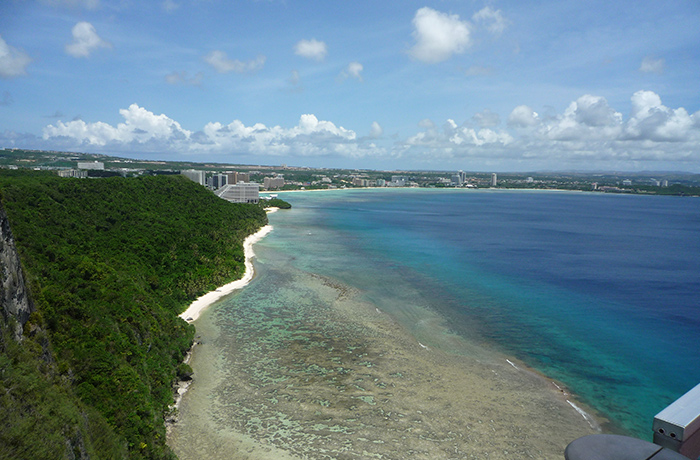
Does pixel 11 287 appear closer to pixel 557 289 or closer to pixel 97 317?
pixel 97 317

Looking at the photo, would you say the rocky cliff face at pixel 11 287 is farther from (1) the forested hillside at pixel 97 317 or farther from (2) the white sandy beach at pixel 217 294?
(2) the white sandy beach at pixel 217 294

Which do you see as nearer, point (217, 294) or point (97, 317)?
point (97, 317)

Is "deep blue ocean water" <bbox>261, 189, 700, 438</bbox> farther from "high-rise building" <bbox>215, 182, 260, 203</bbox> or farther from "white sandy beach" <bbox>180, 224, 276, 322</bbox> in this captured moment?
"high-rise building" <bbox>215, 182, 260, 203</bbox>

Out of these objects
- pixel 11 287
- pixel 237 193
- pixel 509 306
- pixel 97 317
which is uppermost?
pixel 237 193

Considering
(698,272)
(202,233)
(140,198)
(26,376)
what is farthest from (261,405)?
(698,272)

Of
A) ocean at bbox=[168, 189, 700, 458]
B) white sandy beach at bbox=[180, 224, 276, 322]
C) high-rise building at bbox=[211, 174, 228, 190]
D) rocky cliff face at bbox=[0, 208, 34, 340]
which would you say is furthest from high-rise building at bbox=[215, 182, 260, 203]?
rocky cliff face at bbox=[0, 208, 34, 340]

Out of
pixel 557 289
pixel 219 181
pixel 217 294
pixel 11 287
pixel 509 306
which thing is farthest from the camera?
pixel 219 181

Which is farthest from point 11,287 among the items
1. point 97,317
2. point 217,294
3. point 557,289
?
point 557,289
